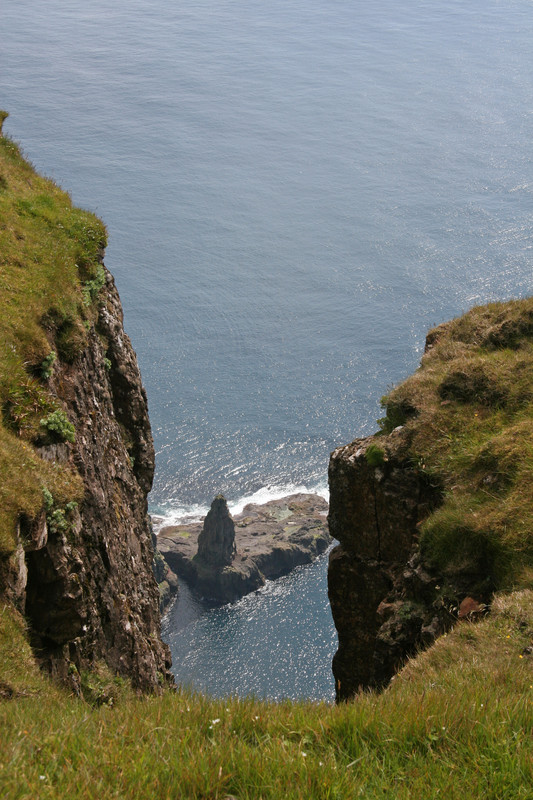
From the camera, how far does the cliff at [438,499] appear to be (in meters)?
15.3

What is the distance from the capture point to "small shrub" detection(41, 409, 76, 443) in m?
14.7

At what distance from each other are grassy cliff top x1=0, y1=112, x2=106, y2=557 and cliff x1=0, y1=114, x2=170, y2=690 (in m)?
0.03

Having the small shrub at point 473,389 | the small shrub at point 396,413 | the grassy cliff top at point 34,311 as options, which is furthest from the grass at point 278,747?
the small shrub at point 396,413

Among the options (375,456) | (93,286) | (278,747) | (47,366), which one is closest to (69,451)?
(47,366)

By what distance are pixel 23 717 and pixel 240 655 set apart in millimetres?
112695

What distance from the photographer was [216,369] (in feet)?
582

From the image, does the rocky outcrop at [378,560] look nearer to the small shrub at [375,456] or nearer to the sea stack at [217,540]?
the small shrub at [375,456]

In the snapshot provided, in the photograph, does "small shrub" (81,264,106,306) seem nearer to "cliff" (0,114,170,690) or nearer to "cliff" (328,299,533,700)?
"cliff" (0,114,170,690)

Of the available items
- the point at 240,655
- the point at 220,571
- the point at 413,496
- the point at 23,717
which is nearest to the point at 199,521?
the point at 220,571

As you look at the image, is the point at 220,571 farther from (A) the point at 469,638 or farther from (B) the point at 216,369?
(A) the point at 469,638

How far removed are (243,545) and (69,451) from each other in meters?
126

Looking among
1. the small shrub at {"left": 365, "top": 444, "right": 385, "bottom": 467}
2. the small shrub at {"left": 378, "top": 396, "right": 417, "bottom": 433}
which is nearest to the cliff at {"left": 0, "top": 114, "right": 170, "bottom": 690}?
the small shrub at {"left": 365, "top": 444, "right": 385, "bottom": 467}

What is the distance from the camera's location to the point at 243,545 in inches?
5472

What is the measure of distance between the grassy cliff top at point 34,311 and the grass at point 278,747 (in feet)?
16.1
